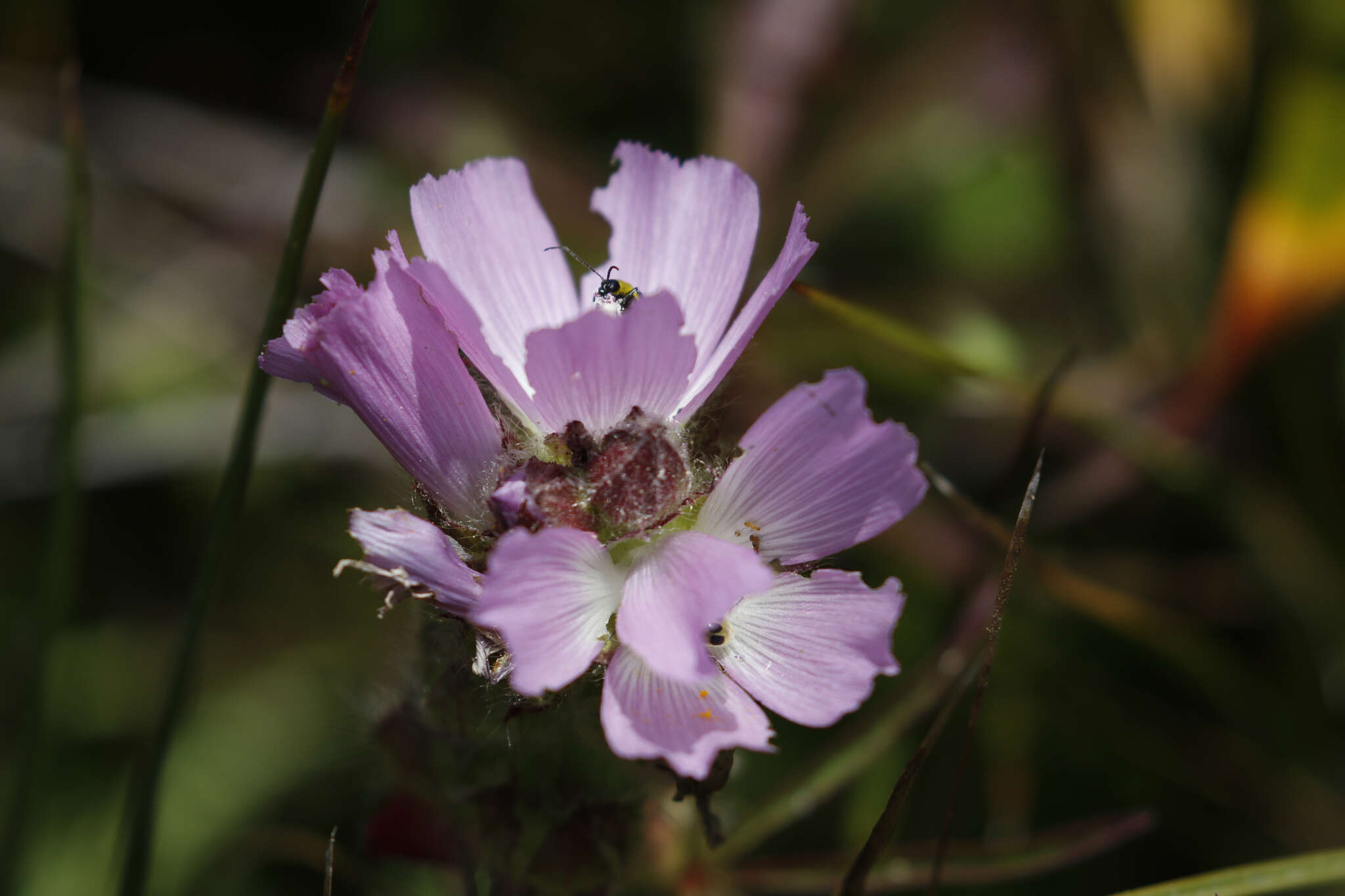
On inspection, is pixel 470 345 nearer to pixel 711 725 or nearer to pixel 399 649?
pixel 711 725

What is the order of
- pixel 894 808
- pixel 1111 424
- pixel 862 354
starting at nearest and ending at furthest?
pixel 894 808 → pixel 1111 424 → pixel 862 354

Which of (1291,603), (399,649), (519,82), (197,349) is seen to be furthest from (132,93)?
(1291,603)

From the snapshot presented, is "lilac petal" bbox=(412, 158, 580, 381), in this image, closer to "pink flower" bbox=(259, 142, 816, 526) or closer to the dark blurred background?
"pink flower" bbox=(259, 142, 816, 526)

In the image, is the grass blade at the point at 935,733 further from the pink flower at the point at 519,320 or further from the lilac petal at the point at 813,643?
the pink flower at the point at 519,320

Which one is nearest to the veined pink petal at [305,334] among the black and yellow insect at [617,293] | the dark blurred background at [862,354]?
the black and yellow insect at [617,293]

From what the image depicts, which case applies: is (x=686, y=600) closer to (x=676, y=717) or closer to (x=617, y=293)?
(x=676, y=717)

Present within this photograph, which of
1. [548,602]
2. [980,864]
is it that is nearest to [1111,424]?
[980,864]
